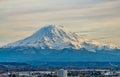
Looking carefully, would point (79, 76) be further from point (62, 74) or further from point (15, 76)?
point (62, 74)

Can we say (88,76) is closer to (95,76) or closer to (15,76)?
(95,76)

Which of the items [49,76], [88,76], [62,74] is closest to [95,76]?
[88,76]

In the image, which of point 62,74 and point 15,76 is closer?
point 62,74

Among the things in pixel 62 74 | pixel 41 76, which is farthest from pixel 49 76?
pixel 62 74

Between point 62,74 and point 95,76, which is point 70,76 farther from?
point 62,74

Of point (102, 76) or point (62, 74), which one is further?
point (102, 76)

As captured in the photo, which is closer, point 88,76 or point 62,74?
point 62,74
